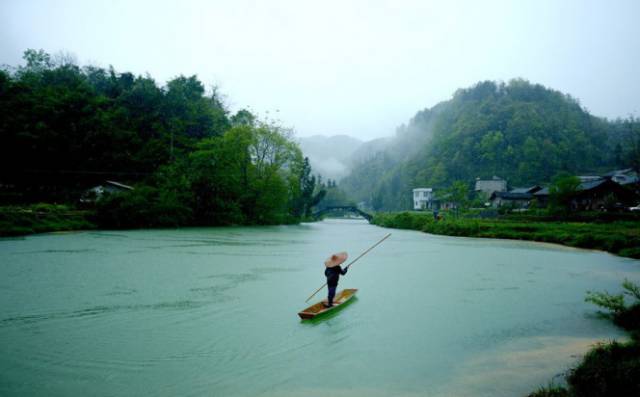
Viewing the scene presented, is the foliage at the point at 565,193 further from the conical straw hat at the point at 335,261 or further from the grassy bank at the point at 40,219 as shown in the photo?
the grassy bank at the point at 40,219

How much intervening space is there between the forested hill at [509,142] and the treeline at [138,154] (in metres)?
47.7

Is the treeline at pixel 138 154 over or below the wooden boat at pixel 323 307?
over

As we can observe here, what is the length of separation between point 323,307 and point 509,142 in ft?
271

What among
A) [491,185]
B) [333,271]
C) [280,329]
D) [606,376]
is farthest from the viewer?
[491,185]

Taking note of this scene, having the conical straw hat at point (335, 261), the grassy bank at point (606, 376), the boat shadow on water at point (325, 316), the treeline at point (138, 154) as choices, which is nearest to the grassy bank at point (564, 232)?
the boat shadow on water at point (325, 316)

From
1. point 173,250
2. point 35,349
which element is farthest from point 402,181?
point 35,349

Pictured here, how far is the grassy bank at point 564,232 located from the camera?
21.5m

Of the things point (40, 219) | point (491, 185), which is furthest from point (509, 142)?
point (40, 219)

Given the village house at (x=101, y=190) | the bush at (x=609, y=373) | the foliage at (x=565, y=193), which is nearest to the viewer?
the bush at (x=609, y=373)

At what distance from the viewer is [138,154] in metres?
48.6

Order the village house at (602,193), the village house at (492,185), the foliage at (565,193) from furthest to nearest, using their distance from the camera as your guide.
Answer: the village house at (492,185) < the village house at (602,193) < the foliage at (565,193)

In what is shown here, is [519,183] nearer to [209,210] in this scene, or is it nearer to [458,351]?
[209,210]

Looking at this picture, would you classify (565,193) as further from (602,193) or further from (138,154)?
(138,154)

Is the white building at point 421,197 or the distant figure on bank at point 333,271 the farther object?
the white building at point 421,197
